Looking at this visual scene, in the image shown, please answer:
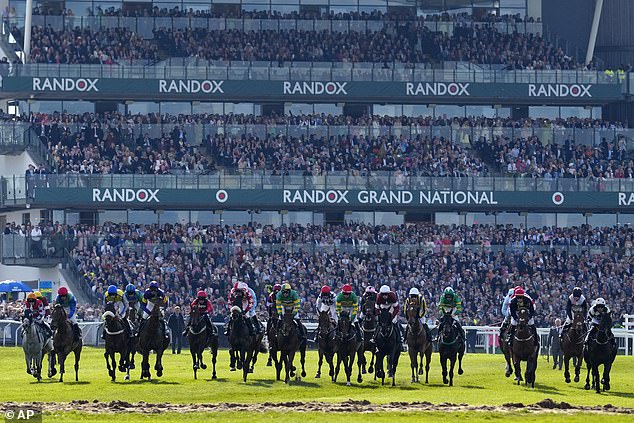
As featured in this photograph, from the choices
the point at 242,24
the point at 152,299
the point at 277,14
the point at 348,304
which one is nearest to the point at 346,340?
the point at 348,304

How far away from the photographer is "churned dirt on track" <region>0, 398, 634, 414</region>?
24953 millimetres

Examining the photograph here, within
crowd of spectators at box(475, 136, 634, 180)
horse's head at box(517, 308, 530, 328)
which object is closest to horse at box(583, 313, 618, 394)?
horse's head at box(517, 308, 530, 328)

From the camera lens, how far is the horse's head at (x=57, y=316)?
30.4 m

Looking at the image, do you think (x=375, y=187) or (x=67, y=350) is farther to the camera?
(x=375, y=187)

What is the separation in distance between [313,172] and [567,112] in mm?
13832

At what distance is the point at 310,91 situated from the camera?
65.9 metres

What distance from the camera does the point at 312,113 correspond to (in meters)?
67.8

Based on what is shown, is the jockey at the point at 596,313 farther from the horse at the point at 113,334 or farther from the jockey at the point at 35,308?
the jockey at the point at 35,308

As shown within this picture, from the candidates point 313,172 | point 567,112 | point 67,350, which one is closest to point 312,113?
point 313,172

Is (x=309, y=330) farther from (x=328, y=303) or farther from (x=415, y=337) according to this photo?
(x=328, y=303)

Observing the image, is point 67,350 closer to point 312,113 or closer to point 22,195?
point 22,195

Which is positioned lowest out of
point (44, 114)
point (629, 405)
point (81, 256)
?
point (629, 405)

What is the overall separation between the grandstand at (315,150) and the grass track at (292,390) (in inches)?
819

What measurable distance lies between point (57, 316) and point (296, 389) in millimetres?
5035
